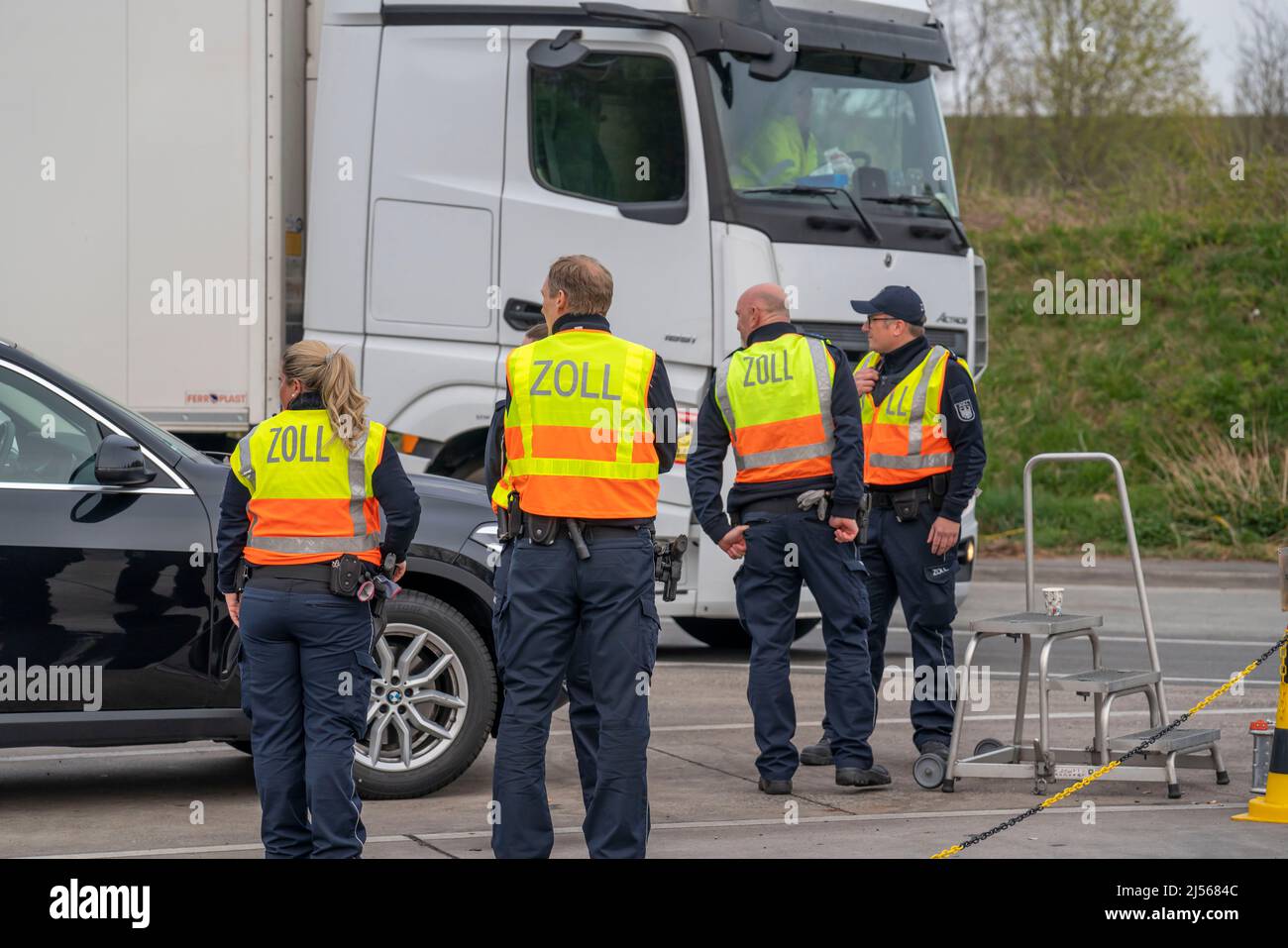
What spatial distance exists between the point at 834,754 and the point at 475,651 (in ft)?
4.80

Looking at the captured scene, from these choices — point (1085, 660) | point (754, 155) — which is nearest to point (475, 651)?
point (754, 155)

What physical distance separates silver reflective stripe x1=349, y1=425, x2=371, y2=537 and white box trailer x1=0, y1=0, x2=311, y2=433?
13.9ft

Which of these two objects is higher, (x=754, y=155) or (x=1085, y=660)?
(x=754, y=155)

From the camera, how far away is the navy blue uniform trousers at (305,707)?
17.3ft

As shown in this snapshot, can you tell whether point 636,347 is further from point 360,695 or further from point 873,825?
point 873,825

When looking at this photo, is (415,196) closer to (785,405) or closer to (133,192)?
(133,192)

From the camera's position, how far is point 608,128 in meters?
9.54

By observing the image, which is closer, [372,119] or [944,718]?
[944,718]

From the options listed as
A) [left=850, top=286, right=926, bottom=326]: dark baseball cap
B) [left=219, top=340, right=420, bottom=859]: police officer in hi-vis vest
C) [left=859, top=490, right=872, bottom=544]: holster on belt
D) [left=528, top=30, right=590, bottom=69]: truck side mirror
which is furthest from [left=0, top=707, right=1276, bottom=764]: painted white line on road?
[left=528, top=30, right=590, bottom=69]: truck side mirror

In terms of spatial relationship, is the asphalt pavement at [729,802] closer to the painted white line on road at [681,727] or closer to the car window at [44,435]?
the painted white line on road at [681,727]

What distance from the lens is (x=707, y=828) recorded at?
630 cm

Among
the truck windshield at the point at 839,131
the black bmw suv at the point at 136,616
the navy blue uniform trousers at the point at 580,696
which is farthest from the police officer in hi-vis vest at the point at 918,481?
the truck windshield at the point at 839,131

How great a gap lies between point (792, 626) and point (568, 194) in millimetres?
3374

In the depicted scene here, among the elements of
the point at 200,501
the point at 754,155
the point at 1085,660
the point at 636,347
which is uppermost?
the point at 754,155
